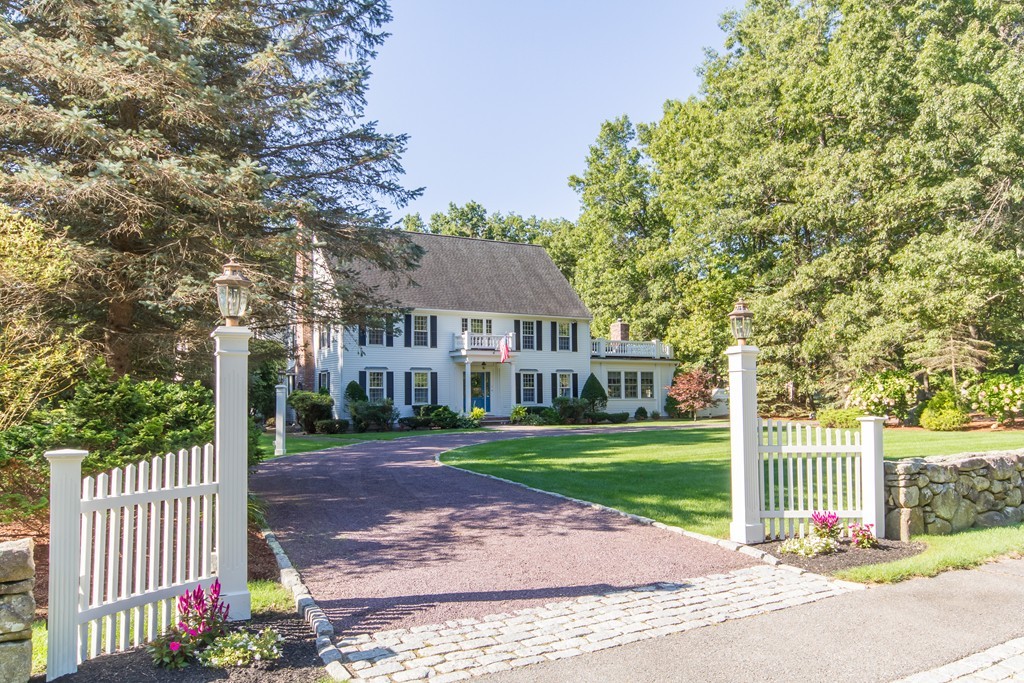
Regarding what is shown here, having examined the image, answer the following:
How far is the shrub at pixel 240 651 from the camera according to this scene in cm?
428

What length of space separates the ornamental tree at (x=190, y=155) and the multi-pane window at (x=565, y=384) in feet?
70.1

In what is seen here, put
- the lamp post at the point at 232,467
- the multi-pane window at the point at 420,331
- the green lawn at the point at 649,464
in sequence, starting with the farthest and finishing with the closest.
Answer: the multi-pane window at the point at 420,331 < the green lawn at the point at 649,464 < the lamp post at the point at 232,467

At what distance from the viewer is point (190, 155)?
9898 millimetres

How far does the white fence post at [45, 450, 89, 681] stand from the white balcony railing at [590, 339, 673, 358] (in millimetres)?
30635

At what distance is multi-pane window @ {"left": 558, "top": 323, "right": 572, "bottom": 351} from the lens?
33.0 meters

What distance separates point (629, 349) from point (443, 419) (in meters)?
12.0

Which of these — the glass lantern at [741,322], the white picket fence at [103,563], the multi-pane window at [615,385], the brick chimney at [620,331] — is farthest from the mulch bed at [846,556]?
the brick chimney at [620,331]

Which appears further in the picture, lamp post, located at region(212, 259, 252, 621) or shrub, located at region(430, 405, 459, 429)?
shrub, located at region(430, 405, 459, 429)

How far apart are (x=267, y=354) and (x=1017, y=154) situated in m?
19.2

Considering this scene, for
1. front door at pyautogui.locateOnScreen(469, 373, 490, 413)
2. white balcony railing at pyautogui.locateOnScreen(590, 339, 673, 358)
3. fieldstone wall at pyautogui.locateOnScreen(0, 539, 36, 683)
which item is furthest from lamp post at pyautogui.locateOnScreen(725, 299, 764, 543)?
white balcony railing at pyautogui.locateOnScreen(590, 339, 673, 358)

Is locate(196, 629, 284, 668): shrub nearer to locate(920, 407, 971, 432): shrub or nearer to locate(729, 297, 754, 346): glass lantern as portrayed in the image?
locate(729, 297, 754, 346): glass lantern

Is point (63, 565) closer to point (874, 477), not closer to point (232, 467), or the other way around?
point (232, 467)

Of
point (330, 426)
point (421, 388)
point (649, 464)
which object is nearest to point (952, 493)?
point (649, 464)

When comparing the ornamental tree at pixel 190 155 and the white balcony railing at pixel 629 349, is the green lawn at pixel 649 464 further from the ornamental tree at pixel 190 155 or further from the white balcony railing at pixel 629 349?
the white balcony railing at pixel 629 349
